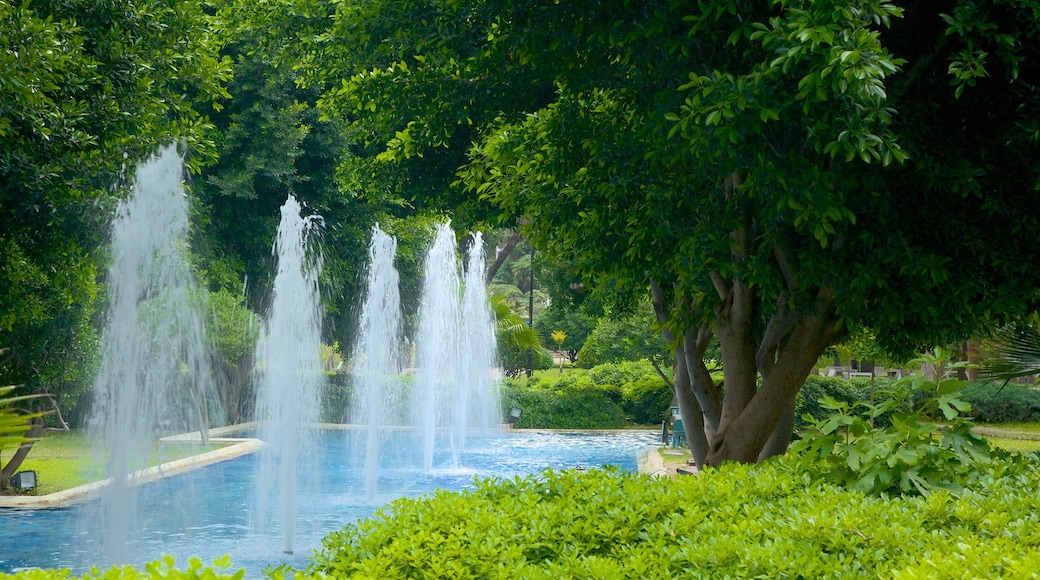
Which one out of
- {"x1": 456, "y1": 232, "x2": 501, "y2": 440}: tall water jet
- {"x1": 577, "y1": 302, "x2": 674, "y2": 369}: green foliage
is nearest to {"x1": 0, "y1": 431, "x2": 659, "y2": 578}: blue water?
{"x1": 577, "y1": 302, "x2": 674, "y2": 369}: green foliage

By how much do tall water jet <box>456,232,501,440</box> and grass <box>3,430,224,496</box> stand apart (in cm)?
791

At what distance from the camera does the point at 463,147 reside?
10.9m

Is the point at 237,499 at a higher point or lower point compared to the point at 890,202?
lower

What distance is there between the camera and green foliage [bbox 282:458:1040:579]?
12.8ft

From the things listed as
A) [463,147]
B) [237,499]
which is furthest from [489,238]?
[463,147]

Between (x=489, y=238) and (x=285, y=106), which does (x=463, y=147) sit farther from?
(x=489, y=238)

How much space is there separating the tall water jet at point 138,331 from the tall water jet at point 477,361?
41.6 ft

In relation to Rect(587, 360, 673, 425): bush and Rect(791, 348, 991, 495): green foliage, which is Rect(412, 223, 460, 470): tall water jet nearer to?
Rect(587, 360, 673, 425): bush

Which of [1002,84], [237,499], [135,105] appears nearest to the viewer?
[1002,84]

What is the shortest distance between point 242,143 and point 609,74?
54.4 feet

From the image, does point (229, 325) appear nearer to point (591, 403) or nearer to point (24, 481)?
point (24, 481)

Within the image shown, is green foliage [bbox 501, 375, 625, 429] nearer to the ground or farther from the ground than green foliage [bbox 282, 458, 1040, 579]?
farther from the ground

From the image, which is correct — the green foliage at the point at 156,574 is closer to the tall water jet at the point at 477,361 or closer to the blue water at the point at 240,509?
the blue water at the point at 240,509

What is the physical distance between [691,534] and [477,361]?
2303 centimetres
